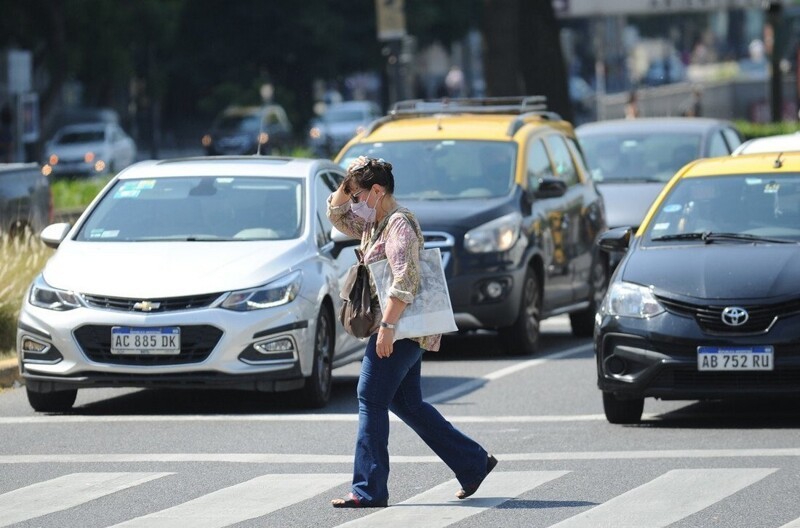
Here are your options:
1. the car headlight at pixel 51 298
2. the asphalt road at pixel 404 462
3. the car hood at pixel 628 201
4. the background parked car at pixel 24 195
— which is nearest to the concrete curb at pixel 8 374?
the asphalt road at pixel 404 462

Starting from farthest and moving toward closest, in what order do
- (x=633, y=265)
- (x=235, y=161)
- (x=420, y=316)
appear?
1. (x=235, y=161)
2. (x=633, y=265)
3. (x=420, y=316)

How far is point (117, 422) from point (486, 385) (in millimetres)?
3031

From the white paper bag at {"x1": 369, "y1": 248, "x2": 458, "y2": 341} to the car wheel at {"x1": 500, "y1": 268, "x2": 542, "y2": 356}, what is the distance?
705 cm

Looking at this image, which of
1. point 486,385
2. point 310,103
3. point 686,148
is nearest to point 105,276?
point 486,385

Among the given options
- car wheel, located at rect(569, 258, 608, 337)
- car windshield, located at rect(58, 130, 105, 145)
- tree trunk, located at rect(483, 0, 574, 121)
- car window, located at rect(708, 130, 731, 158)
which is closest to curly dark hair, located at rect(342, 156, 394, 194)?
car wheel, located at rect(569, 258, 608, 337)

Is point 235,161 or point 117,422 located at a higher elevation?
point 235,161

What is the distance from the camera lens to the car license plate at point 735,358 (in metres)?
10.8

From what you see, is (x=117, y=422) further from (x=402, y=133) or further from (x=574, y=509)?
(x=402, y=133)

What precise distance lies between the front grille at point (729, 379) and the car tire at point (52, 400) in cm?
370

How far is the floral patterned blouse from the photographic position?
8.48 m

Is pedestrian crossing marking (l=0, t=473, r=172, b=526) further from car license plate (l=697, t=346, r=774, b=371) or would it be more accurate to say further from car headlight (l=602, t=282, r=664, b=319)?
car license plate (l=697, t=346, r=774, b=371)

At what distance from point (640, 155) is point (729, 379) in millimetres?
9878

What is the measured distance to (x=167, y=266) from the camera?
39.1ft

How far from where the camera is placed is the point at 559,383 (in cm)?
1382
